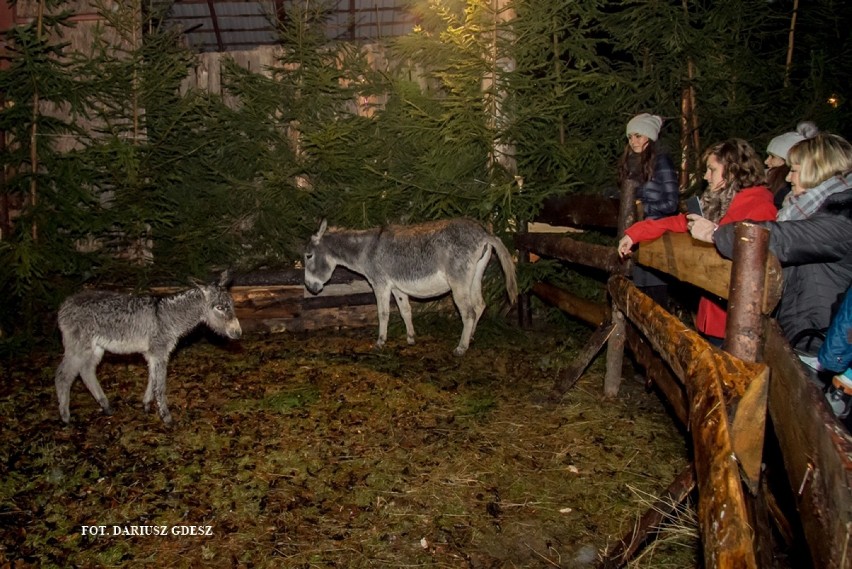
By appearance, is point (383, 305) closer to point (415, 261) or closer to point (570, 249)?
point (415, 261)

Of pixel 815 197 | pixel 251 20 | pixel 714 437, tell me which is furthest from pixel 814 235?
pixel 251 20

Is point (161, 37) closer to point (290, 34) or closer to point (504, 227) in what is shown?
point (290, 34)

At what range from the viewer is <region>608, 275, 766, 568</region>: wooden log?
1.77 m

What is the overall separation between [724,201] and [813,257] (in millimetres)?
1680

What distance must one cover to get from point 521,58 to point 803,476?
736cm

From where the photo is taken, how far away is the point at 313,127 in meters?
8.91

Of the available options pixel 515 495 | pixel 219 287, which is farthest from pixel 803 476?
pixel 219 287

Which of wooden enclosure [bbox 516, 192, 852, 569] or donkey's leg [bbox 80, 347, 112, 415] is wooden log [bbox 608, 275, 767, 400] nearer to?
wooden enclosure [bbox 516, 192, 852, 569]

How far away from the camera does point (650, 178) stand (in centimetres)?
596

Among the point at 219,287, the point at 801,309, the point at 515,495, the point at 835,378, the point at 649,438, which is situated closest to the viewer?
the point at 835,378

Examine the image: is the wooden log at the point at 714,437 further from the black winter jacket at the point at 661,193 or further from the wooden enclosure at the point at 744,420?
the black winter jacket at the point at 661,193

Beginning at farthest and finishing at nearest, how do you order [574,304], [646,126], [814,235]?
1. [574,304]
2. [646,126]
3. [814,235]

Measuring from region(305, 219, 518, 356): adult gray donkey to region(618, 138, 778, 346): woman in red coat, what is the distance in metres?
3.10

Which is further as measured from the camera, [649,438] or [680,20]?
[680,20]
